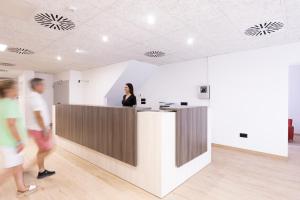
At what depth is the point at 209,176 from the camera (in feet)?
8.93

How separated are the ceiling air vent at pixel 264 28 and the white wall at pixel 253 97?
39.4 inches

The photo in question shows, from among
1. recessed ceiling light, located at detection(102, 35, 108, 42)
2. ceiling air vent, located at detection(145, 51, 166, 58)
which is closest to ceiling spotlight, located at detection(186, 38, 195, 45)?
ceiling air vent, located at detection(145, 51, 166, 58)

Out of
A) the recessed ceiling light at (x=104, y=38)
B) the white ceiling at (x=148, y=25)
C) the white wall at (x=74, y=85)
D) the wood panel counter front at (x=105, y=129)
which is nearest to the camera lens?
the white ceiling at (x=148, y=25)

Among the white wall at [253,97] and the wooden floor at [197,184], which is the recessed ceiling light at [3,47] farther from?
the white wall at [253,97]

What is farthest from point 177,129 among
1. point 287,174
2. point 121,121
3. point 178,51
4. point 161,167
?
point 178,51

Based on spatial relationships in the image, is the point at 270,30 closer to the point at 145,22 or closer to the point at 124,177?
the point at 145,22

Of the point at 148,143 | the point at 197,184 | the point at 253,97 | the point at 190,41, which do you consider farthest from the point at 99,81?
the point at 197,184

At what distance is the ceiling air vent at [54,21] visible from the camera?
2533 millimetres

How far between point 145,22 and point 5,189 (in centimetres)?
307

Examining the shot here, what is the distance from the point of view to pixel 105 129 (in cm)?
276

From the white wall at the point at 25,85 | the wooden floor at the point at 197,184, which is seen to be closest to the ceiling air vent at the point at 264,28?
the wooden floor at the point at 197,184

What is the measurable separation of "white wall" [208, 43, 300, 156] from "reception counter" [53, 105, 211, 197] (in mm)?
1573

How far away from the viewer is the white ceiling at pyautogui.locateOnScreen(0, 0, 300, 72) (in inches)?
88.6

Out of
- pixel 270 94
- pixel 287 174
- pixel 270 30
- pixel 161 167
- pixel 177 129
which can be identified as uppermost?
pixel 270 30
